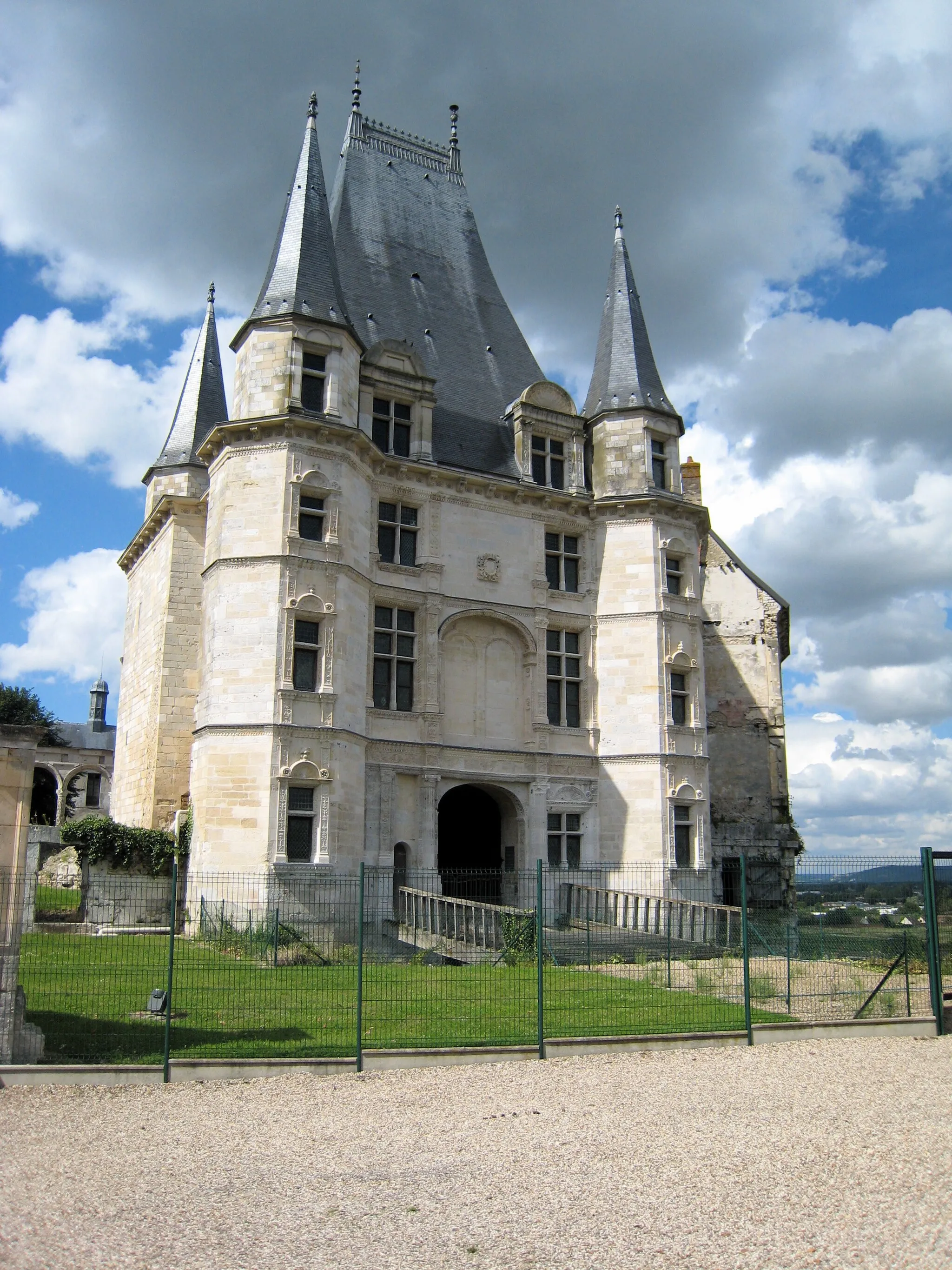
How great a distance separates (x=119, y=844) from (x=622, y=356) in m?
16.9

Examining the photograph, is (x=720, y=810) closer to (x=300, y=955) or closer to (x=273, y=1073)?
(x=300, y=955)

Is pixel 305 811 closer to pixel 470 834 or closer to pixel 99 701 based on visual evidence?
pixel 470 834

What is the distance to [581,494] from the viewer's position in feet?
84.8

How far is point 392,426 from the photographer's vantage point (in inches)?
949

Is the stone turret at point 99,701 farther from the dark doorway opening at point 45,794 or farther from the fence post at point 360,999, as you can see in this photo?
the fence post at point 360,999

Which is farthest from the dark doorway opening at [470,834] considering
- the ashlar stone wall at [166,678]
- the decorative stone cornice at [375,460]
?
the decorative stone cornice at [375,460]

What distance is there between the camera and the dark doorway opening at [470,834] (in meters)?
24.9

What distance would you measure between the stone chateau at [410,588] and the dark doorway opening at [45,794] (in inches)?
1380

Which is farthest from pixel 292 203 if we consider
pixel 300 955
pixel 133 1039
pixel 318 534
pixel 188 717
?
pixel 133 1039

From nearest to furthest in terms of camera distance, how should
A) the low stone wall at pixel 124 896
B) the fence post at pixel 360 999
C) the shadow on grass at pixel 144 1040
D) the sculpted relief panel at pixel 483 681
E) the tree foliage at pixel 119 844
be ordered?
1. the shadow on grass at pixel 144 1040
2. the fence post at pixel 360 999
3. the low stone wall at pixel 124 896
4. the tree foliage at pixel 119 844
5. the sculpted relief panel at pixel 483 681

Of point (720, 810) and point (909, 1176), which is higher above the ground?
point (720, 810)

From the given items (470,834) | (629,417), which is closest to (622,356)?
(629,417)

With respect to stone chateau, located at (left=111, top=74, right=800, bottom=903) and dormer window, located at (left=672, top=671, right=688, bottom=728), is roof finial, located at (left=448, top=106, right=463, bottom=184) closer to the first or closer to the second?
stone chateau, located at (left=111, top=74, right=800, bottom=903)

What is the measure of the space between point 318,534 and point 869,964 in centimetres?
1291
